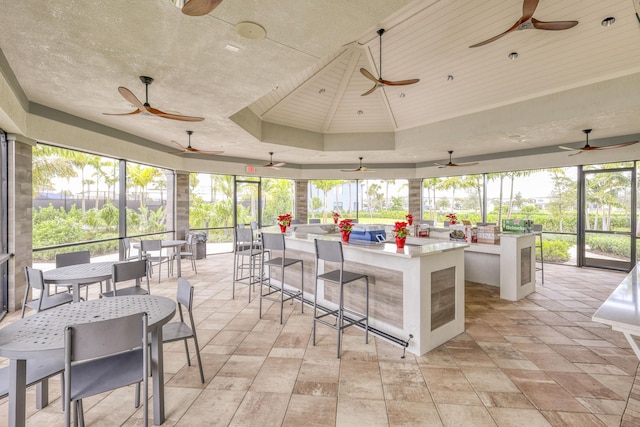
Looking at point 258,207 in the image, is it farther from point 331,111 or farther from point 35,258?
point 35,258

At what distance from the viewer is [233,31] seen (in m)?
2.50

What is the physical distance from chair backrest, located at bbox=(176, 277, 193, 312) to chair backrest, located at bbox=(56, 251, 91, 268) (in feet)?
6.48

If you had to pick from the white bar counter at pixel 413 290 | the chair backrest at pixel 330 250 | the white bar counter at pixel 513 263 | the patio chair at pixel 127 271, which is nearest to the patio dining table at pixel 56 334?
the patio chair at pixel 127 271

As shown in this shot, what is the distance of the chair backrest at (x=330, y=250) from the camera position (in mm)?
2880

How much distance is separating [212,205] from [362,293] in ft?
21.5

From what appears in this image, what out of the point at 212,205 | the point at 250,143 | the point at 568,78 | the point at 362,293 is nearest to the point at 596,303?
the point at 568,78

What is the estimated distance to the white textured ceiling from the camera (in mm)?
2400

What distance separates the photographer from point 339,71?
5438 millimetres

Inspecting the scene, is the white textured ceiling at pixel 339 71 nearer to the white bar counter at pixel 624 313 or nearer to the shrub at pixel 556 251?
the white bar counter at pixel 624 313

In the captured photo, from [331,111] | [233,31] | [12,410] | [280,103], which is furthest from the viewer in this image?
[331,111]

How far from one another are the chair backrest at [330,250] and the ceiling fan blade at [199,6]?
2.02 m

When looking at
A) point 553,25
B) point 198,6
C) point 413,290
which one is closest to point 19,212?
point 198,6

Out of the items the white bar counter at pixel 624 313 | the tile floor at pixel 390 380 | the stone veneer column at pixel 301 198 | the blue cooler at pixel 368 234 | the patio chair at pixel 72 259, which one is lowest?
the tile floor at pixel 390 380

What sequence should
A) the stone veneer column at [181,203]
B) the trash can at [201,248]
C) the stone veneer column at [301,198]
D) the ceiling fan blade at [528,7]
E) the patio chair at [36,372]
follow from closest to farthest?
the patio chair at [36,372] < the ceiling fan blade at [528,7] < the trash can at [201,248] < the stone veneer column at [181,203] < the stone veneer column at [301,198]
